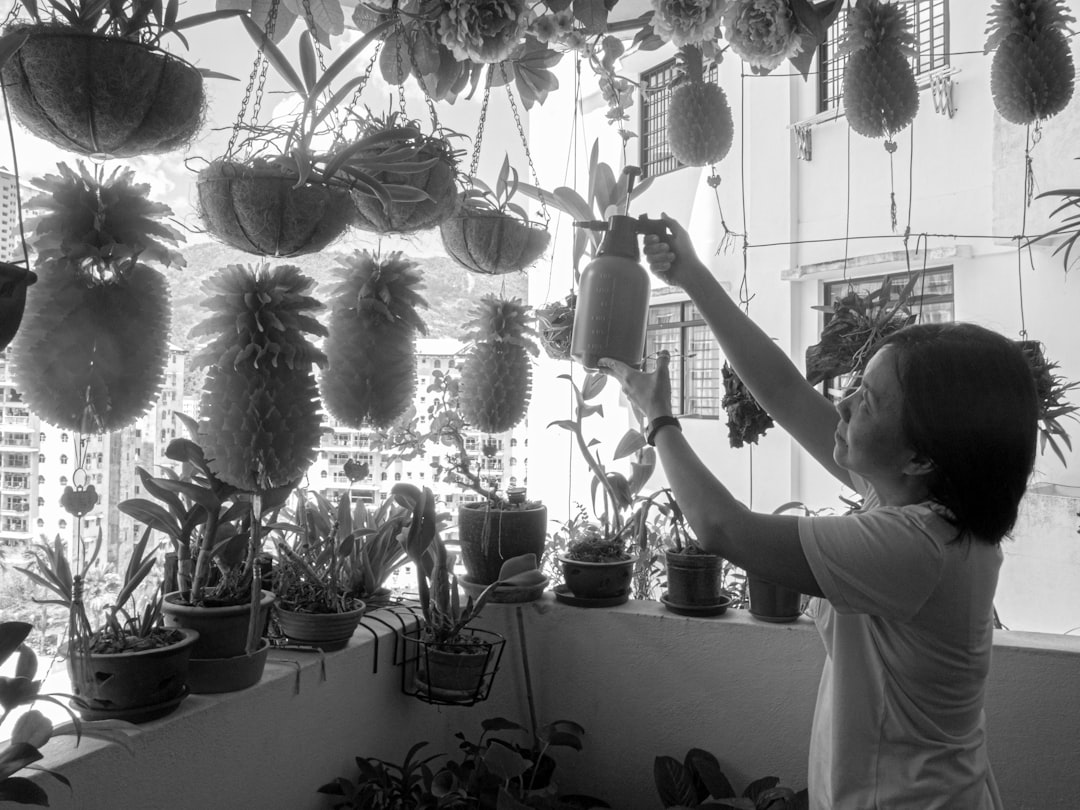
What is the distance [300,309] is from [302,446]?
0.19 metres

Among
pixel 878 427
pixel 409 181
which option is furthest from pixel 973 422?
pixel 409 181

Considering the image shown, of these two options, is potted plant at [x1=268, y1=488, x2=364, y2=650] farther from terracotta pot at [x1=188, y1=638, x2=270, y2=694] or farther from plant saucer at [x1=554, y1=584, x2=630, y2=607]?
plant saucer at [x1=554, y1=584, x2=630, y2=607]

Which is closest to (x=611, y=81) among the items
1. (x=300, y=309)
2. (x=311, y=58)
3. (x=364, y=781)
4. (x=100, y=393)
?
(x=311, y=58)

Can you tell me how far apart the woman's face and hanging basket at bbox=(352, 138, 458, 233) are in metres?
0.67

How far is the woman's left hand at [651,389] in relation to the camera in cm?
102

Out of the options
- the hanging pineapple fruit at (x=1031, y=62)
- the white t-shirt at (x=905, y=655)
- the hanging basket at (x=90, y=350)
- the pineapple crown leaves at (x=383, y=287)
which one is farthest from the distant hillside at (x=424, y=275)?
the hanging pineapple fruit at (x=1031, y=62)

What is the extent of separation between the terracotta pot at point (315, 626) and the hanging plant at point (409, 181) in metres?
0.73

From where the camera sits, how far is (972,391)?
82cm

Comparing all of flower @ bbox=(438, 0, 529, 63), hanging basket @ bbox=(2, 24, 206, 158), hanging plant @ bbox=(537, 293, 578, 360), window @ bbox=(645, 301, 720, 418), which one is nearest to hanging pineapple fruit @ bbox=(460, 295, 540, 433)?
hanging plant @ bbox=(537, 293, 578, 360)

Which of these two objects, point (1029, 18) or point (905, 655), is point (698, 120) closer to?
point (1029, 18)

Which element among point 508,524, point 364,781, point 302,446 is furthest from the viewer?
point 508,524

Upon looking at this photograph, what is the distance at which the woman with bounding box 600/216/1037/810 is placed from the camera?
2.69 ft

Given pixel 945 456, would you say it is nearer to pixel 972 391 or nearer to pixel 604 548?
pixel 972 391

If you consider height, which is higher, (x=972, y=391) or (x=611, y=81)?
(x=611, y=81)
